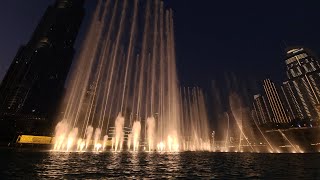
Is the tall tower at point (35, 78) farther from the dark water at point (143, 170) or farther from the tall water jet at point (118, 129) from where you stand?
the dark water at point (143, 170)

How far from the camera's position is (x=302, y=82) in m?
178

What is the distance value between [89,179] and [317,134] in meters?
146

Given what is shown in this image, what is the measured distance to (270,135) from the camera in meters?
158

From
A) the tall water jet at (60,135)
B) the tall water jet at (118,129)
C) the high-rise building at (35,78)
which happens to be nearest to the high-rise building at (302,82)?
the tall water jet at (118,129)

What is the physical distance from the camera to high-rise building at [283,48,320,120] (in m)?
164

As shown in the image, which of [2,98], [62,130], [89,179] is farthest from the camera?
[2,98]

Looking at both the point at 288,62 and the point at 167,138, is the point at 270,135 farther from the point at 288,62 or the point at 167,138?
the point at 167,138

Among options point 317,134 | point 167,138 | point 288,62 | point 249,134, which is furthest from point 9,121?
point 288,62

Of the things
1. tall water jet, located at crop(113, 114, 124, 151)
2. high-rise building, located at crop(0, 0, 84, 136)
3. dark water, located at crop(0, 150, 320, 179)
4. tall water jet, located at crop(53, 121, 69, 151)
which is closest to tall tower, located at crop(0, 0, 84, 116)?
high-rise building, located at crop(0, 0, 84, 136)

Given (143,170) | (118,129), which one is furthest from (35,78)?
(143,170)

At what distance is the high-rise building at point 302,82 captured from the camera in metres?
164

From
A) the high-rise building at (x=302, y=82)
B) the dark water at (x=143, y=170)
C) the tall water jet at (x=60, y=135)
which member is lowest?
the dark water at (x=143, y=170)

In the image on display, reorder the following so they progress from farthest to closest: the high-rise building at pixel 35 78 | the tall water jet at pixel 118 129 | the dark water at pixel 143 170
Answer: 1. the high-rise building at pixel 35 78
2. the tall water jet at pixel 118 129
3. the dark water at pixel 143 170

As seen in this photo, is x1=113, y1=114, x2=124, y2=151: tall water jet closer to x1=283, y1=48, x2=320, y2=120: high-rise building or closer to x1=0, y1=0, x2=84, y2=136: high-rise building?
x1=0, y1=0, x2=84, y2=136: high-rise building
